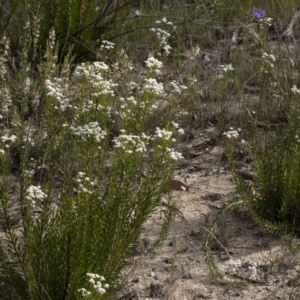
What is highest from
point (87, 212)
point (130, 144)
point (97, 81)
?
point (97, 81)

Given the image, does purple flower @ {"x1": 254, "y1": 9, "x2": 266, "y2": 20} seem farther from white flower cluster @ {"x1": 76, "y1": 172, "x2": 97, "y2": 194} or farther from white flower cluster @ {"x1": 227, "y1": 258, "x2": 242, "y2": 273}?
white flower cluster @ {"x1": 76, "y1": 172, "x2": 97, "y2": 194}

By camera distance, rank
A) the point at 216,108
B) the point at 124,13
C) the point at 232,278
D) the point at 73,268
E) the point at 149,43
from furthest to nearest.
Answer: the point at 149,43, the point at 124,13, the point at 216,108, the point at 232,278, the point at 73,268

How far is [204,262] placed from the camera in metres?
3.59

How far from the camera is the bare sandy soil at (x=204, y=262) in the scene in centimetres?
335

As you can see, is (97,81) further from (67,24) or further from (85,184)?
(67,24)

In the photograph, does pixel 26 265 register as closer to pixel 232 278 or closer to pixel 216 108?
pixel 232 278

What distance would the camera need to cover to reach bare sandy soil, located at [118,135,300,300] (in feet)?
11.0

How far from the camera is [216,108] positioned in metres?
5.26

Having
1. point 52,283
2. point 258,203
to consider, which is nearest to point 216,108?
point 258,203

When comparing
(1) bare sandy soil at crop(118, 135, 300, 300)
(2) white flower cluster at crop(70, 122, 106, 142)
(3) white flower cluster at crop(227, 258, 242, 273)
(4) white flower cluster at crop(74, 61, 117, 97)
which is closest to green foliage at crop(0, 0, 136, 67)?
(1) bare sandy soil at crop(118, 135, 300, 300)

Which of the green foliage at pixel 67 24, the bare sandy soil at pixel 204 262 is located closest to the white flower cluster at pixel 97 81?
the bare sandy soil at pixel 204 262

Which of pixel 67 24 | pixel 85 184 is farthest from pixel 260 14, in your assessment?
pixel 85 184

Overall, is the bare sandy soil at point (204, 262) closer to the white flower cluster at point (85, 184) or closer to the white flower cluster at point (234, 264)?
the white flower cluster at point (234, 264)

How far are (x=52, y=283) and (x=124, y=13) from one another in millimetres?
3460
